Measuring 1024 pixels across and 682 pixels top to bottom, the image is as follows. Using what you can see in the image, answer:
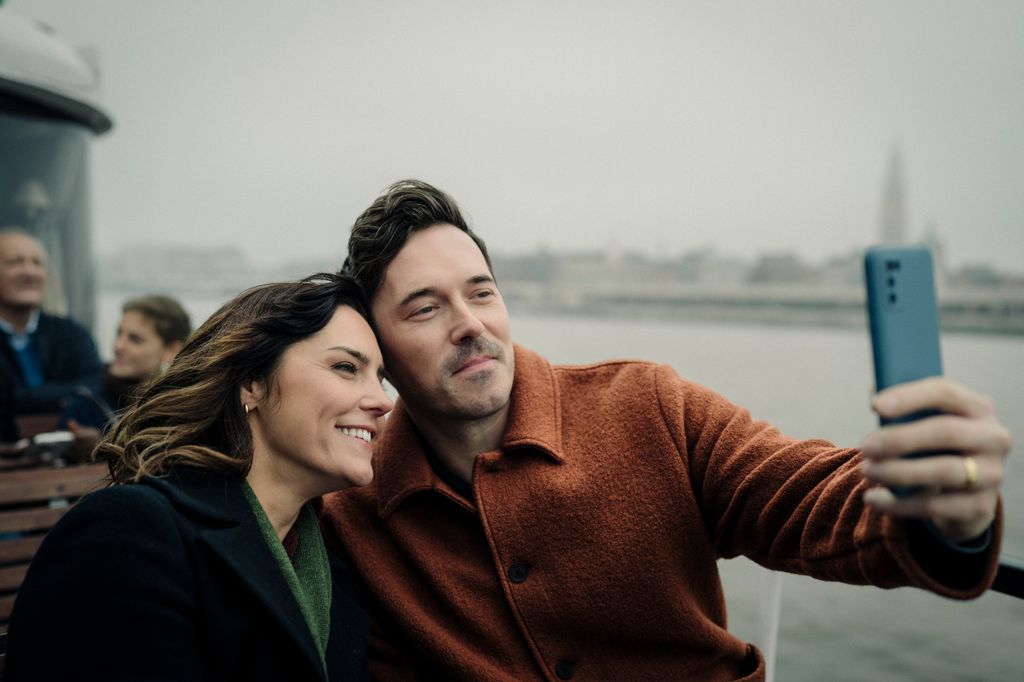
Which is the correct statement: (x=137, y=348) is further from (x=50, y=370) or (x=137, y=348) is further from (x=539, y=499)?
(x=539, y=499)

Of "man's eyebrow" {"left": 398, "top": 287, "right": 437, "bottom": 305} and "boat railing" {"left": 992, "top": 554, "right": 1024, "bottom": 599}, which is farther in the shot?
"man's eyebrow" {"left": 398, "top": 287, "right": 437, "bottom": 305}

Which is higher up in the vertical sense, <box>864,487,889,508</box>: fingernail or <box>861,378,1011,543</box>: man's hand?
<box>861,378,1011,543</box>: man's hand

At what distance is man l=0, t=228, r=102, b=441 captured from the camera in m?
4.38

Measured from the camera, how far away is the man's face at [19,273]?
4.44 meters

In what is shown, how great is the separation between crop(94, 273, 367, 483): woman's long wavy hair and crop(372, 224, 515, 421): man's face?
0.27m

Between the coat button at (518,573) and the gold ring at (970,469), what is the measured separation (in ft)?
3.31

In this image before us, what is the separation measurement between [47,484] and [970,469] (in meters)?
2.51

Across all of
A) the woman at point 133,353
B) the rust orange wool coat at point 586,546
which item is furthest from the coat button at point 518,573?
the woman at point 133,353

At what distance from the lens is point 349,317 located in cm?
175

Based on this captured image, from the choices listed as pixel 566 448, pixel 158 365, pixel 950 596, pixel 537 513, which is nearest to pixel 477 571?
pixel 537 513

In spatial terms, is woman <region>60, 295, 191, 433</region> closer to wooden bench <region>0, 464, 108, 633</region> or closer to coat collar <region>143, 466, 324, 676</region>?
wooden bench <region>0, 464, 108, 633</region>

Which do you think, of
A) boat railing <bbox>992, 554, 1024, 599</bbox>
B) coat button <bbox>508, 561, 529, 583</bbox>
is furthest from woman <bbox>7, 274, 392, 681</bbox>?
boat railing <bbox>992, 554, 1024, 599</bbox>

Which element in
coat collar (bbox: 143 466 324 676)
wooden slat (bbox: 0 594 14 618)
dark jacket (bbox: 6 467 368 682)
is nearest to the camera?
dark jacket (bbox: 6 467 368 682)

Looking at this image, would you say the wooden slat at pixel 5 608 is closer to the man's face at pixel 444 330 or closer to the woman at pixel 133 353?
the man's face at pixel 444 330
